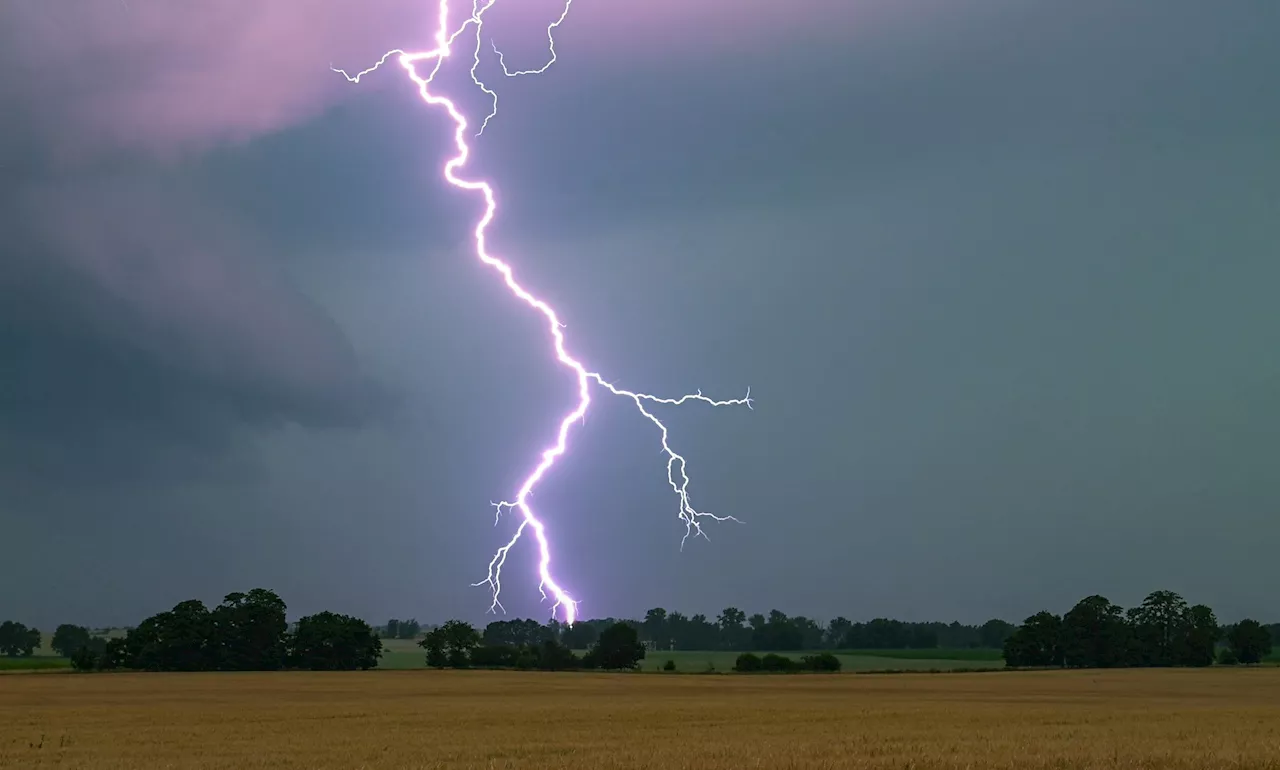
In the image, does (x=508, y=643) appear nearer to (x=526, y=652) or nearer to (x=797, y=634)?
(x=526, y=652)

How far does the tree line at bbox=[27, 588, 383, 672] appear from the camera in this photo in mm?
79562

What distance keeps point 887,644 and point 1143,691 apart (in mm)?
98537

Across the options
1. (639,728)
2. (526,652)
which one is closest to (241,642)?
(526,652)

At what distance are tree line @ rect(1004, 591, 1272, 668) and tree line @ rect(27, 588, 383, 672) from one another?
5216 cm

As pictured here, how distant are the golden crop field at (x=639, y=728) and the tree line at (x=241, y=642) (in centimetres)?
2754

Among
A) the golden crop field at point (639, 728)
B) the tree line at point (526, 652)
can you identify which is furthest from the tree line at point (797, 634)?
the golden crop field at point (639, 728)

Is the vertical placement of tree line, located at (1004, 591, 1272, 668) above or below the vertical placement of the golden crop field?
above

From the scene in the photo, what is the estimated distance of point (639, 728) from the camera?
2675cm

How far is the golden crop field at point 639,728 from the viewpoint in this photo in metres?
19.0

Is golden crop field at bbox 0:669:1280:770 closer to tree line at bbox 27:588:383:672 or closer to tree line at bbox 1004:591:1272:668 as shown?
tree line at bbox 27:588:383:672

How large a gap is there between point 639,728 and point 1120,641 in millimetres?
77863

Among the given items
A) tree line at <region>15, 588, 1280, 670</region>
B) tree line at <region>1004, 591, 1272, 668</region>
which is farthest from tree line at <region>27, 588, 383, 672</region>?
tree line at <region>1004, 591, 1272, 668</region>

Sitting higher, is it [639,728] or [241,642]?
[241,642]

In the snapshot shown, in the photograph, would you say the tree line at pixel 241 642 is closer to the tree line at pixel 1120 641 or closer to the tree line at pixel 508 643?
the tree line at pixel 508 643
